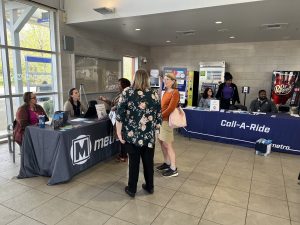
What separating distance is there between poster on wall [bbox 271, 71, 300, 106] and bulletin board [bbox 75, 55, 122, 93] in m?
4.88

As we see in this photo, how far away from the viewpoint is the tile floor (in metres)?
2.16

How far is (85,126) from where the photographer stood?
9.82 feet

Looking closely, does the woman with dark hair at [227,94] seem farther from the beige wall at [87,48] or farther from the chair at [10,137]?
the chair at [10,137]

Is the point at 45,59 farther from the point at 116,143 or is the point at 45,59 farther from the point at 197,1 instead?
the point at 197,1

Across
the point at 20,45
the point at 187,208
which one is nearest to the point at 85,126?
the point at 187,208

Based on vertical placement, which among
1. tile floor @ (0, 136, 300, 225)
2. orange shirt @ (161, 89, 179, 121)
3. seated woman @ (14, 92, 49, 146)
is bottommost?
tile floor @ (0, 136, 300, 225)

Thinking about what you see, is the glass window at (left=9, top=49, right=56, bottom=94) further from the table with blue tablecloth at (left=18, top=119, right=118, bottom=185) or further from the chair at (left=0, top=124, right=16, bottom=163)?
the table with blue tablecloth at (left=18, top=119, right=118, bottom=185)

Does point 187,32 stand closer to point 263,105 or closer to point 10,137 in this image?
point 263,105

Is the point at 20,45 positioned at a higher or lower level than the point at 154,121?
higher

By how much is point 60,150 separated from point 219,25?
4341 millimetres

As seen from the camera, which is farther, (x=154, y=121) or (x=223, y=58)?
(x=223, y=58)

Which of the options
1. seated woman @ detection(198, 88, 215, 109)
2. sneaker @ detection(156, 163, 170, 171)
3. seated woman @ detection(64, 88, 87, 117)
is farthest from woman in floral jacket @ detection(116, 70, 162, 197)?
seated woman @ detection(198, 88, 215, 109)

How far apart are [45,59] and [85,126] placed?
10.1ft

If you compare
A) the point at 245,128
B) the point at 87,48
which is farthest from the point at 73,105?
the point at 245,128
